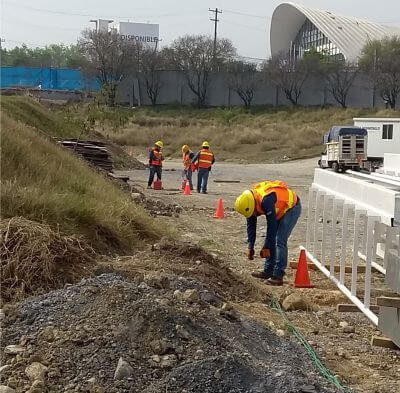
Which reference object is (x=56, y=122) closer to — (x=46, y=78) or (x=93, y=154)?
(x=93, y=154)

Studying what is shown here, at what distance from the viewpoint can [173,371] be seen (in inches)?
162

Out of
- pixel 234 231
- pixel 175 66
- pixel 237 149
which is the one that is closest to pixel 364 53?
pixel 175 66

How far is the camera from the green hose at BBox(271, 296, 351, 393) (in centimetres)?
484

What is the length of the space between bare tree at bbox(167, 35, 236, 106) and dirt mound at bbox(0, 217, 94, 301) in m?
65.6

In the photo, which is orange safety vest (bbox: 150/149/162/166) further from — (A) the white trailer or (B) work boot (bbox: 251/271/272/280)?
(A) the white trailer

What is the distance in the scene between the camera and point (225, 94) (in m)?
73.4

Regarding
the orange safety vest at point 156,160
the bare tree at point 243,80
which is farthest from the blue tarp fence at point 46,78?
the orange safety vest at point 156,160

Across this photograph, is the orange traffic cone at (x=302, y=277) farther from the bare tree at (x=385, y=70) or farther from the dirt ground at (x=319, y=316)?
the bare tree at (x=385, y=70)

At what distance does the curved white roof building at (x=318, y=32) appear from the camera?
83.5m

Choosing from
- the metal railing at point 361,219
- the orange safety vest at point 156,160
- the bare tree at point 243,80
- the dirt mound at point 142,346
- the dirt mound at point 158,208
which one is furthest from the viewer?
the bare tree at point 243,80

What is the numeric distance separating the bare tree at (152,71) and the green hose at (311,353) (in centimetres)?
6659

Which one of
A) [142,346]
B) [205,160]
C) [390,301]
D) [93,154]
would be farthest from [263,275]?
[93,154]

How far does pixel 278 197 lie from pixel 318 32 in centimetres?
8597

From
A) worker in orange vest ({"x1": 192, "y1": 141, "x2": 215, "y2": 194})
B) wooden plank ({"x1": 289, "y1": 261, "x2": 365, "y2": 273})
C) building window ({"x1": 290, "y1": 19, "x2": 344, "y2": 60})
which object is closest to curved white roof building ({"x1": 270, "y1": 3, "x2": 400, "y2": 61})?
building window ({"x1": 290, "y1": 19, "x2": 344, "y2": 60})
